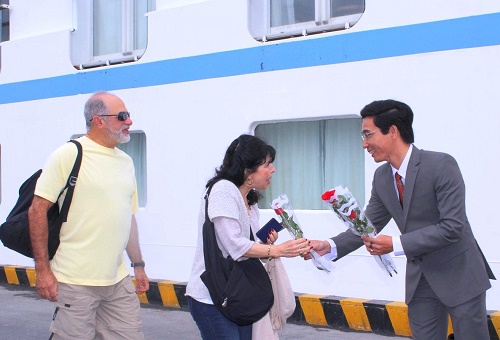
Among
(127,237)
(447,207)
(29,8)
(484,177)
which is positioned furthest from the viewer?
(29,8)

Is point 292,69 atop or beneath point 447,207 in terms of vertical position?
atop

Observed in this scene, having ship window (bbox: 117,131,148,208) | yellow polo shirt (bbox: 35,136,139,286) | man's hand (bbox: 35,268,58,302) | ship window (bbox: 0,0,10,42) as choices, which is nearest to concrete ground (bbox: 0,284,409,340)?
ship window (bbox: 117,131,148,208)

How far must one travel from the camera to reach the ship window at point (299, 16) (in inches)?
327

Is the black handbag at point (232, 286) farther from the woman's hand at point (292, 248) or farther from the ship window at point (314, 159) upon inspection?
the ship window at point (314, 159)

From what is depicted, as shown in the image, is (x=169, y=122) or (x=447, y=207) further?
(x=169, y=122)

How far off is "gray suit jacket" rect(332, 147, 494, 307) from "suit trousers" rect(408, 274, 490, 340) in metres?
0.04

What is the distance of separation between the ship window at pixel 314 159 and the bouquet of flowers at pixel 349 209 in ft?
13.9

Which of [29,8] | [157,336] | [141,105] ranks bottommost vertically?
[157,336]

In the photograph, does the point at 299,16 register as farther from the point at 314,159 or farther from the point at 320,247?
the point at 320,247

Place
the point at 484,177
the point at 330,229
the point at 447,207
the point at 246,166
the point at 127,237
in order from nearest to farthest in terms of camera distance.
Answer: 1. the point at 447,207
2. the point at 246,166
3. the point at 127,237
4. the point at 484,177
5. the point at 330,229

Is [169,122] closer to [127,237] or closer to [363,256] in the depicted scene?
[363,256]

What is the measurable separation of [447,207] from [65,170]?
203 cm

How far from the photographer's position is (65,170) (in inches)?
169

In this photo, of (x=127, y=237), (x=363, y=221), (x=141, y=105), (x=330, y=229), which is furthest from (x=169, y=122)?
(x=363, y=221)
